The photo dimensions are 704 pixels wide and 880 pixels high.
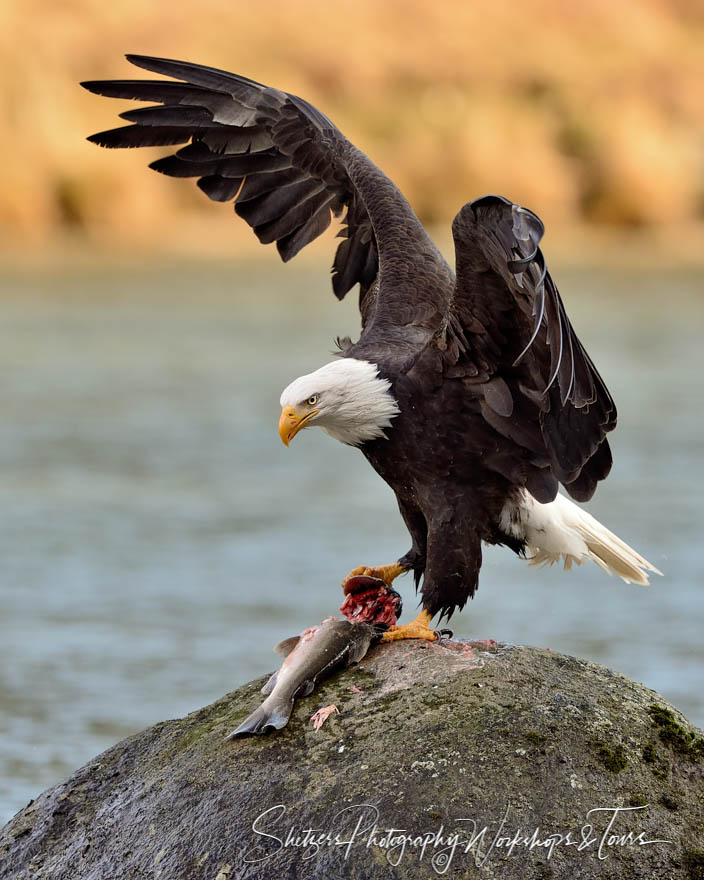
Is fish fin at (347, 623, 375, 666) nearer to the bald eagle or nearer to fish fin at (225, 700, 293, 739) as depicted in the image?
the bald eagle

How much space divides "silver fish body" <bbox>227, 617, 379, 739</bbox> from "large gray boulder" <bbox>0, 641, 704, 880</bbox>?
43 mm

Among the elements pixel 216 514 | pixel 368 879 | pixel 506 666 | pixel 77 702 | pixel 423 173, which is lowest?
pixel 368 879

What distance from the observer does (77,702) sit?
828 cm

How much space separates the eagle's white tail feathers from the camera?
5.62m

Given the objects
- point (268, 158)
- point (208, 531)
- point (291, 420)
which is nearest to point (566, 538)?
point (291, 420)

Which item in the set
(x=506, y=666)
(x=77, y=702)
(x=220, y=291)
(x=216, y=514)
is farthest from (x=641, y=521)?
(x=220, y=291)

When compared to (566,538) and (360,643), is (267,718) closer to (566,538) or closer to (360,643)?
(360,643)

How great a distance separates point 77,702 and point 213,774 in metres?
3.89

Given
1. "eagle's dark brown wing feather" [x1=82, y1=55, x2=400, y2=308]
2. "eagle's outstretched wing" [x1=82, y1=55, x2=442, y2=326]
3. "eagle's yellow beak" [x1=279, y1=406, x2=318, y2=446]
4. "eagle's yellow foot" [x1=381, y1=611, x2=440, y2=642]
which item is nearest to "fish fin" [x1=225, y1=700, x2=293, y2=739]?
"eagle's yellow foot" [x1=381, y1=611, x2=440, y2=642]

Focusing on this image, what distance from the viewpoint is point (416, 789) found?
427 centimetres

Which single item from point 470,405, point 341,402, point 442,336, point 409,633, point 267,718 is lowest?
point 267,718

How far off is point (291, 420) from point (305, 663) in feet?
3.15

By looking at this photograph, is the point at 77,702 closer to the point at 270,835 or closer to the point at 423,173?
the point at 270,835

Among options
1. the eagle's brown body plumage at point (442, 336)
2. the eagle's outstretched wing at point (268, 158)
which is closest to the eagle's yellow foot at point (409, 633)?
the eagle's brown body plumage at point (442, 336)
